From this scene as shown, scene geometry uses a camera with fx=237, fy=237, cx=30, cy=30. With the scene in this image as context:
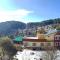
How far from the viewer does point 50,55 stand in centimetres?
395

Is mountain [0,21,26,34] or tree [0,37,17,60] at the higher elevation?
mountain [0,21,26,34]

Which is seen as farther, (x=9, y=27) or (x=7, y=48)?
(x=9, y=27)

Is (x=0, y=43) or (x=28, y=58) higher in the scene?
(x=0, y=43)

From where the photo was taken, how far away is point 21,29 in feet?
32.5

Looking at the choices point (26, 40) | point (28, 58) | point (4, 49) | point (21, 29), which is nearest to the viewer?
point (4, 49)

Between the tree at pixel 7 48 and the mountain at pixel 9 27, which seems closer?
the tree at pixel 7 48

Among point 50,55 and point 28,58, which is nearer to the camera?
point 50,55

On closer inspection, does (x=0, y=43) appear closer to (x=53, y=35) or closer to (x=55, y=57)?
(x=55, y=57)

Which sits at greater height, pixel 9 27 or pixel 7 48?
pixel 9 27

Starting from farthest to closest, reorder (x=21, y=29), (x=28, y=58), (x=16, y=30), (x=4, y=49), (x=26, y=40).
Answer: (x=21, y=29), (x=16, y=30), (x=26, y=40), (x=28, y=58), (x=4, y=49)

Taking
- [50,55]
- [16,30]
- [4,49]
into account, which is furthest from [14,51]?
[16,30]

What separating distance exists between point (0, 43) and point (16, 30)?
4833mm

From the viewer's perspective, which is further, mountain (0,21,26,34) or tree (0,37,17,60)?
mountain (0,21,26,34)

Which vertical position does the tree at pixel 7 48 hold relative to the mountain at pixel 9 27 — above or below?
below
